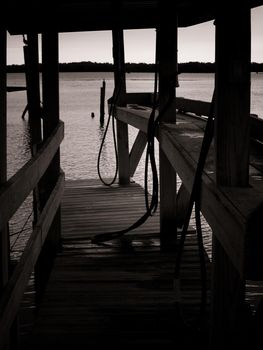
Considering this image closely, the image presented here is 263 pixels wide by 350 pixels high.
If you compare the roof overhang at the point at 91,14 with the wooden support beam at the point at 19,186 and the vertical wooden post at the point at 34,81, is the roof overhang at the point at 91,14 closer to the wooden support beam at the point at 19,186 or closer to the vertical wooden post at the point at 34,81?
the vertical wooden post at the point at 34,81

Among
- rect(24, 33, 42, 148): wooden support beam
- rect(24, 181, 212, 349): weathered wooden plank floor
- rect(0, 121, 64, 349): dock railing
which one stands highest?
rect(24, 33, 42, 148): wooden support beam

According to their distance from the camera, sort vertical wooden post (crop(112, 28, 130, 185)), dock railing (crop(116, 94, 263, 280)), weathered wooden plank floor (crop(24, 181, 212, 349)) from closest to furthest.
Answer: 1. dock railing (crop(116, 94, 263, 280))
2. weathered wooden plank floor (crop(24, 181, 212, 349))
3. vertical wooden post (crop(112, 28, 130, 185))

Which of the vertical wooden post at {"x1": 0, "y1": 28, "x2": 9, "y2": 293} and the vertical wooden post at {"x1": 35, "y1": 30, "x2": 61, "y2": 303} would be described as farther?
the vertical wooden post at {"x1": 35, "y1": 30, "x2": 61, "y2": 303}

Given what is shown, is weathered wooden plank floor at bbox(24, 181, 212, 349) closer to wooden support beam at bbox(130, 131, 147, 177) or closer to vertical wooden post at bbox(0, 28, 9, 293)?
vertical wooden post at bbox(0, 28, 9, 293)

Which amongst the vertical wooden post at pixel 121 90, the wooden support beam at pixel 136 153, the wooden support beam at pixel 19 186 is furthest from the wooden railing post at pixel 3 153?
the wooden support beam at pixel 136 153

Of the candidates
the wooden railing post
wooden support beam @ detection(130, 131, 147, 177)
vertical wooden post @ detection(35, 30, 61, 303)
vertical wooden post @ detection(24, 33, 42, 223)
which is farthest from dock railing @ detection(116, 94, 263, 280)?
wooden support beam @ detection(130, 131, 147, 177)

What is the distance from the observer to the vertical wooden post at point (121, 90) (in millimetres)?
7732

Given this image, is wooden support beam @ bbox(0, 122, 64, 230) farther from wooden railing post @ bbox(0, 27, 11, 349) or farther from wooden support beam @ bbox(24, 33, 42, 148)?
wooden support beam @ bbox(24, 33, 42, 148)

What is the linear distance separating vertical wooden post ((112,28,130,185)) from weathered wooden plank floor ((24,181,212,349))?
216 centimetres

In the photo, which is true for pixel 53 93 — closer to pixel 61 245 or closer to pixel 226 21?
pixel 61 245

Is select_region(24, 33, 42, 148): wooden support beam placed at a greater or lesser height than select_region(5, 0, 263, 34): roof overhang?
lesser

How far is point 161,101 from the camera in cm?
490

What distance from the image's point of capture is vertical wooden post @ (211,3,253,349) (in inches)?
77.6

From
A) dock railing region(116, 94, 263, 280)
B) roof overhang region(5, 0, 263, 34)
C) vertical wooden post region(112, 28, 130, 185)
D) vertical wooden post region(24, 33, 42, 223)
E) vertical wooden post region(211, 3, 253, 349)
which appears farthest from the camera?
vertical wooden post region(112, 28, 130, 185)
